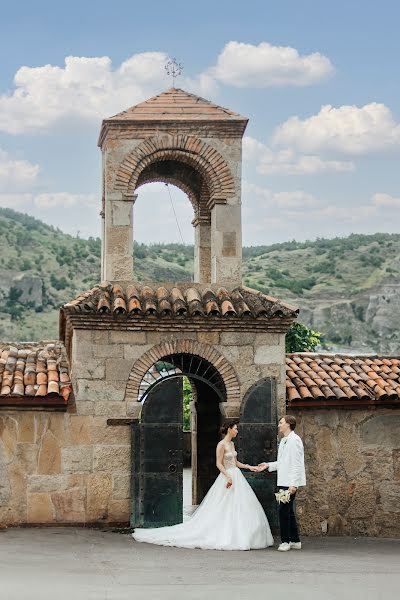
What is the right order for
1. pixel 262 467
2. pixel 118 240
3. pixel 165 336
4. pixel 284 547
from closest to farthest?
pixel 284 547
pixel 262 467
pixel 165 336
pixel 118 240

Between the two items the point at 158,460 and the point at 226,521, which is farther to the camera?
the point at 158,460

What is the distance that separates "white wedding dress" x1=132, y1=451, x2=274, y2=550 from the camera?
12438 millimetres

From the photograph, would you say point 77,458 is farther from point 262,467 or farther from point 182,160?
point 182,160

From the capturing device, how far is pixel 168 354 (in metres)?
13.7

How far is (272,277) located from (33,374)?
2249 inches

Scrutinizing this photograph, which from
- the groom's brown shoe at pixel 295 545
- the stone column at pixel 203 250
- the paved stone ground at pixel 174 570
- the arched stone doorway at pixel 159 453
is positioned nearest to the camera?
the paved stone ground at pixel 174 570

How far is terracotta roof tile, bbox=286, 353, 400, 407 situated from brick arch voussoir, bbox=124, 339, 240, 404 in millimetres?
1080

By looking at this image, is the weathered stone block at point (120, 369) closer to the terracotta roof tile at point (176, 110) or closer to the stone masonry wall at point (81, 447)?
the stone masonry wall at point (81, 447)

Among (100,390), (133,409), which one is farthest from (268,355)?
(100,390)

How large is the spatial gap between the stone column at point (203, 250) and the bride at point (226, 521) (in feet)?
10.8

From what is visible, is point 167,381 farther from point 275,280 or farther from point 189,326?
point 275,280

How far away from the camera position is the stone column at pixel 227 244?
47.5 ft

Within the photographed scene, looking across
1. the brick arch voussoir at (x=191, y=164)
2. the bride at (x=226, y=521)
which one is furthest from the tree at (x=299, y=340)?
the bride at (x=226, y=521)

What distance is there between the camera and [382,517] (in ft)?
48.4
